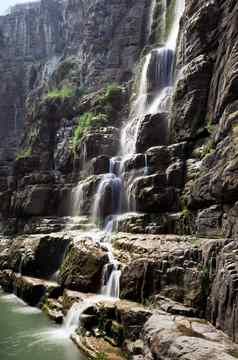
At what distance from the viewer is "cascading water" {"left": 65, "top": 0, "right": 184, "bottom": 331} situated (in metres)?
19.3

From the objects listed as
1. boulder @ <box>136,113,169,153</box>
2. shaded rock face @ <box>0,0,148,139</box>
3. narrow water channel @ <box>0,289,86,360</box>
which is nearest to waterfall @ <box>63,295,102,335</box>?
narrow water channel @ <box>0,289,86,360</box>

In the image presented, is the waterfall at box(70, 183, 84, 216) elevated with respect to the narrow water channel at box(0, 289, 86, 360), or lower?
elevated

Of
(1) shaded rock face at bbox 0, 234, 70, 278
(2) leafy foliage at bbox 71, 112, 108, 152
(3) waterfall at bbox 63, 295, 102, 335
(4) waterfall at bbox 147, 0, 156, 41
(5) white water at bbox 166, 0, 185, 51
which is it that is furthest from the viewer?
(4) waterfall at bbox 147, 0, 156, 41

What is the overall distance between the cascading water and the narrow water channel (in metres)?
1.06

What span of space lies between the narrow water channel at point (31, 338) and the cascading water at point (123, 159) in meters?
1.06

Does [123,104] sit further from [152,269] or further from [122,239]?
[152,269]

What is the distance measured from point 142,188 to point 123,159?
684 centimetres

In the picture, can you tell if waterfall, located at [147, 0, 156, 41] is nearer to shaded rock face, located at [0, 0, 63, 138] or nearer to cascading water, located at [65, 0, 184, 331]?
cascading water, located at [65, 0, 184, 331]

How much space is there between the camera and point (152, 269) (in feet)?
54.6

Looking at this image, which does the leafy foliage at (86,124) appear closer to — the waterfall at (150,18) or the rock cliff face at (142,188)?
the rock cliff face at (142,188)

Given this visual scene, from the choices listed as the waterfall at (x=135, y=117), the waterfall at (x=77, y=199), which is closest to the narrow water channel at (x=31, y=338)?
the waterfall at (x=77, y=199)

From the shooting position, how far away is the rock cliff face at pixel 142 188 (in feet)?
47.0

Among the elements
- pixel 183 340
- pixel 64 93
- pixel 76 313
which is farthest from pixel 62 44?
pixel 183 340

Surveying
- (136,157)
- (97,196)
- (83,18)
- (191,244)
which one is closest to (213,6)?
(136,157)
